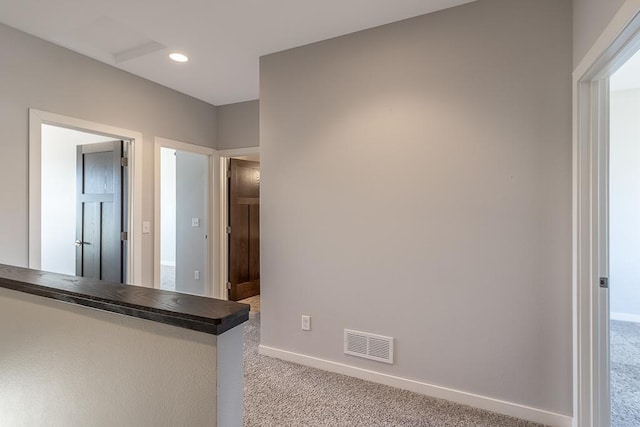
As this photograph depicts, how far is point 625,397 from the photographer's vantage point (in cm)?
215

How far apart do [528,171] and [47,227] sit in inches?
213

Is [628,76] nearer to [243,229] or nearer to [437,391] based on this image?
[437,391]

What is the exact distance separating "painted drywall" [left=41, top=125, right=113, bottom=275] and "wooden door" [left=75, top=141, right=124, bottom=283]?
39.2 inches

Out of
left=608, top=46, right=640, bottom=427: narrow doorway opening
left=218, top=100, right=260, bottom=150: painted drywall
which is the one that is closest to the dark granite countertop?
left=218, top=100, right=260, bottom=150: painted drywall

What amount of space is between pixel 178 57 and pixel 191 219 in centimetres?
212

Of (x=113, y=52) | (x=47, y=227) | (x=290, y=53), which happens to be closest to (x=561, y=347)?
(x=290, y=53)

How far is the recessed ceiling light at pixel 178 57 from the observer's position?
8.91ft

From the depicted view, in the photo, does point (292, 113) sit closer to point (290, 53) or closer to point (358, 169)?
point (290, 53)

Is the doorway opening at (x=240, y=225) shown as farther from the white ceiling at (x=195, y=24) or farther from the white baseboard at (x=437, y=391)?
the white baseboard at (x=437, y=391)

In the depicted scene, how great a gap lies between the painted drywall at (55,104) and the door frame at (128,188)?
0.04 m

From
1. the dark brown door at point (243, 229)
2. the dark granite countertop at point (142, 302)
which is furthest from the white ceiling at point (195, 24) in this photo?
the dark granite countertop at point (142, 302)

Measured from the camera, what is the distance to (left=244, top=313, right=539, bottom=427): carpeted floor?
1.90 m

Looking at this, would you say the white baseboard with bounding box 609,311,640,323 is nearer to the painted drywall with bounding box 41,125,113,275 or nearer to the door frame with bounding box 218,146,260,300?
the door frame with bounding box 218,146,260,300

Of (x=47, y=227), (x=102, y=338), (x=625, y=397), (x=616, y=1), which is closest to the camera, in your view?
(x=102, y=338)
